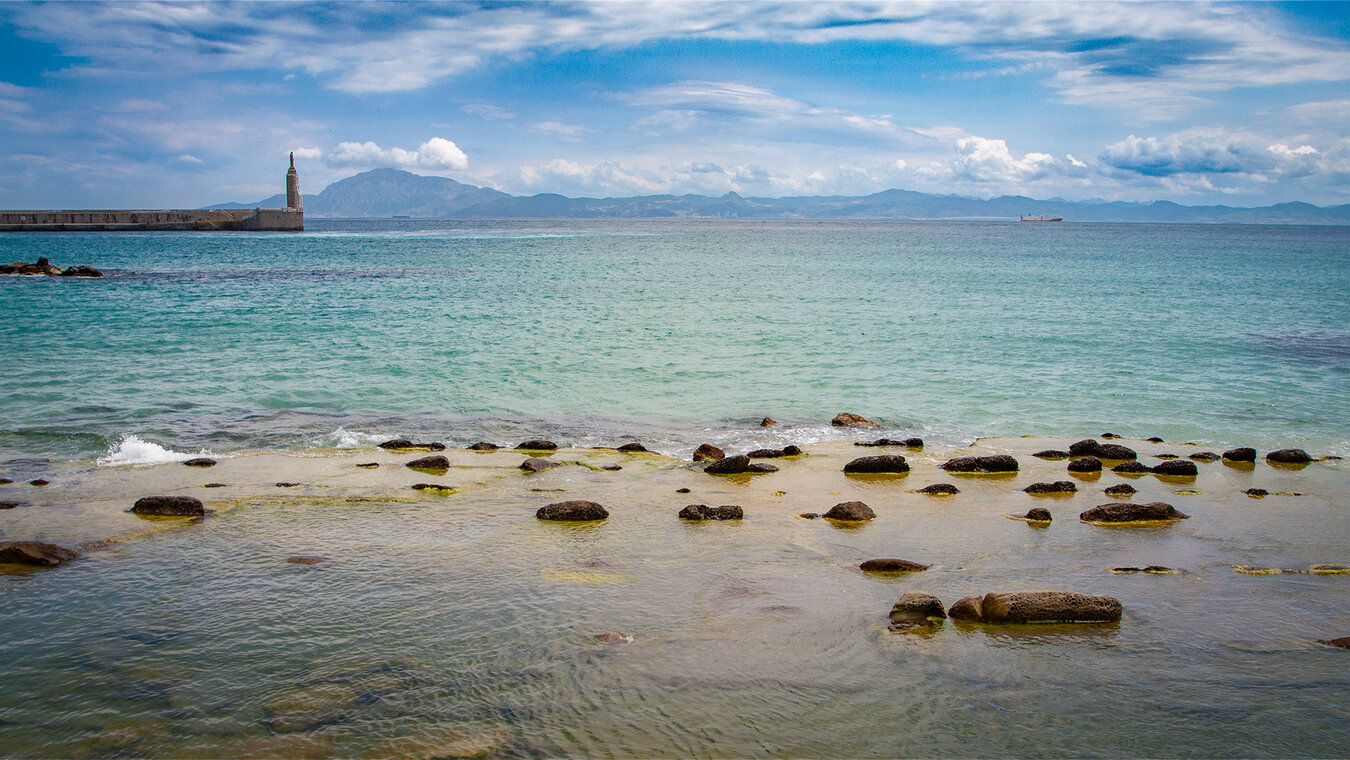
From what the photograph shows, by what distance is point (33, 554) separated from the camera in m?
8.61

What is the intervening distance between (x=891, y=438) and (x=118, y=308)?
112 feet

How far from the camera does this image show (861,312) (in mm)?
37312

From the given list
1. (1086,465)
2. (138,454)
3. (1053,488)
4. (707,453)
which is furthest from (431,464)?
(1086,465)

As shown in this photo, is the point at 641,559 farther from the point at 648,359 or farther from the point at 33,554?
the point at 648,359

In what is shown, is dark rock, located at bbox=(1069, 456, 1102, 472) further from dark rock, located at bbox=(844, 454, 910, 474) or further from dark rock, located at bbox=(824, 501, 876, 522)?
dark rock, located at bbox=(824, 501, 876, 522)

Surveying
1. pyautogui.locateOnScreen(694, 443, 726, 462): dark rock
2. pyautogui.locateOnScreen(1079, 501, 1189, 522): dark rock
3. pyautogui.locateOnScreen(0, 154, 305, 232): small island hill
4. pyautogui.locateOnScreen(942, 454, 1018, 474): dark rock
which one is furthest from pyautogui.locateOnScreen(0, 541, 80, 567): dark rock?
pyautogui.locateOnScreen(0, 154, 305, 232): small island hill

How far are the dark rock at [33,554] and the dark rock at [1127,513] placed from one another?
12445mm

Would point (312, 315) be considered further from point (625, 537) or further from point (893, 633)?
point (893, 633)

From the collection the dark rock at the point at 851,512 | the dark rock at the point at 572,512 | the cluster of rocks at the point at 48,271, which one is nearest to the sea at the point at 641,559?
the dark rock at the point at 572,512

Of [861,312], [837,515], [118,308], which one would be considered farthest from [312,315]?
[837,515]

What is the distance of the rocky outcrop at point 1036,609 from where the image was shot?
751 centimetres

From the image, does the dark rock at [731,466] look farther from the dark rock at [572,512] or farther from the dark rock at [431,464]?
the dark rock at [431,464]

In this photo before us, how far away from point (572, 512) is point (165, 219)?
138802 millimetres

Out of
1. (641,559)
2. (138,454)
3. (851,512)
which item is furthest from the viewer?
(138,454)
